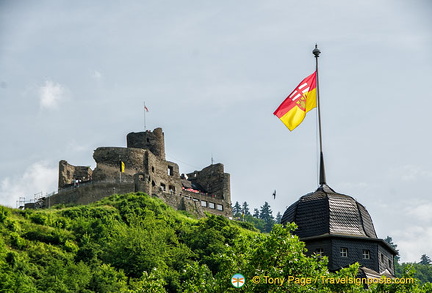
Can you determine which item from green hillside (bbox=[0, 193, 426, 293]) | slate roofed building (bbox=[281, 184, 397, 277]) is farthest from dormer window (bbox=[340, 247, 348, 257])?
green hillside (bbox=[0, 193, 426, 293])

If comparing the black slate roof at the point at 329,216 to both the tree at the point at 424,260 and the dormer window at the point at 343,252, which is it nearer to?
the dormer window at the point at 343,252

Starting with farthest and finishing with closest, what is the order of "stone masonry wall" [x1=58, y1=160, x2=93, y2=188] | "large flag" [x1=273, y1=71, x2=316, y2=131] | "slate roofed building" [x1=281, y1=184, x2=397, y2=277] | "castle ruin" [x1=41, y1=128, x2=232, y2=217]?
1. "stone masonry wall" [x1=58, y1=160, x2=93, y2=188]
2. "castle ruin" [x1=41, y1=128, x2=232, y2=217]
3. "large flag" [x1=273, y1=71, x2=316, y2=131]
4. "slate roofed building" [x1=281, y1=184, x2=397, y2=277]

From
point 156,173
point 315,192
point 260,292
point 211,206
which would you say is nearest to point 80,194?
point 156,173

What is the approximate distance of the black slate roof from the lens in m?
52.4

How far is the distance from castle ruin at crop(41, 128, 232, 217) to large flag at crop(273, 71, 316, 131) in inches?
2139

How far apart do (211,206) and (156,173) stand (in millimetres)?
8280

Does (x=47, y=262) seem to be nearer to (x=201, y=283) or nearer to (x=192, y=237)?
(x=192, y=237)

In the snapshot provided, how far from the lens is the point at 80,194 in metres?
108

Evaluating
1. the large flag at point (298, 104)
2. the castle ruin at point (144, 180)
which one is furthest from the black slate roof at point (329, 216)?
the castle ruin at point (144, 180)

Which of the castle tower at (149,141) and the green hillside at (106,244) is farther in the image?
the castle tower at (149,141)

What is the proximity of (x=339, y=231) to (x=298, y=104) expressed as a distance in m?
7.37

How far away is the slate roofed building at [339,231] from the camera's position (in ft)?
170

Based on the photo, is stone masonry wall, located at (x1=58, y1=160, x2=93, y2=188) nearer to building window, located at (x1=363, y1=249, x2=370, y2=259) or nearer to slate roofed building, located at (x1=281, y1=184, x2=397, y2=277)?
slate roofed building, located at (x1=281, y1=184, x2=397, y2=277)

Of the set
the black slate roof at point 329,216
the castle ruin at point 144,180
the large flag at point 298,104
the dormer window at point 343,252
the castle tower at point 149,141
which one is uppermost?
the castle tower at point 149,141
